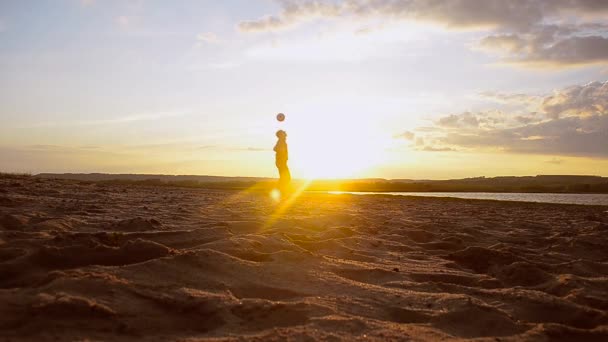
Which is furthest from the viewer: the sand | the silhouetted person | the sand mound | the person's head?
the person's head

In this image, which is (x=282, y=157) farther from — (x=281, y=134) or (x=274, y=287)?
(x=274, y=287)

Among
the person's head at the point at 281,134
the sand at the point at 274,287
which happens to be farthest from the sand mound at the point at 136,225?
the person's head at the point at 281,134

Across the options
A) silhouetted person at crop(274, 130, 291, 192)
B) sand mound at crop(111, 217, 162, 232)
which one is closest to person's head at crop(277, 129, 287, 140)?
silhouetted person at crop(274, 130, 291, 192)

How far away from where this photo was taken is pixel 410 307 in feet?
9.90

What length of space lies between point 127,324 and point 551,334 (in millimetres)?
2249

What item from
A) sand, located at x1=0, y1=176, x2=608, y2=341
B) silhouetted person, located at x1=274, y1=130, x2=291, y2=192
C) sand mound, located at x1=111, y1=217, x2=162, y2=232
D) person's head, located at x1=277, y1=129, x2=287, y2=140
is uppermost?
person's head, located at x1=277, y1=129, x2=287, y2=140

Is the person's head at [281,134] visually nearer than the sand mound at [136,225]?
No

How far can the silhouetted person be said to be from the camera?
1730 cm

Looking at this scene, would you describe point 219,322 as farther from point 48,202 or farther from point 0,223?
point 48,202

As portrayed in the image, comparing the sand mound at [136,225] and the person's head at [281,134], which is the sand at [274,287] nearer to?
the sand mound at [136,225]

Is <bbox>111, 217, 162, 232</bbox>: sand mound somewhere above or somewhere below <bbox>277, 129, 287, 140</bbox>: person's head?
below

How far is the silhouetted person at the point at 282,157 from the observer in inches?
681

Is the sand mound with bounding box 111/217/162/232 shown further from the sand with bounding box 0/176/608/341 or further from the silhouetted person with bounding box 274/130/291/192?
the silhouetted person with bounding box 274/130/291/192

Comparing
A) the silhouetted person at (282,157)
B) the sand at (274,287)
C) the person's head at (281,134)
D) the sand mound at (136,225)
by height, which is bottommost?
the sand at (274,287)
